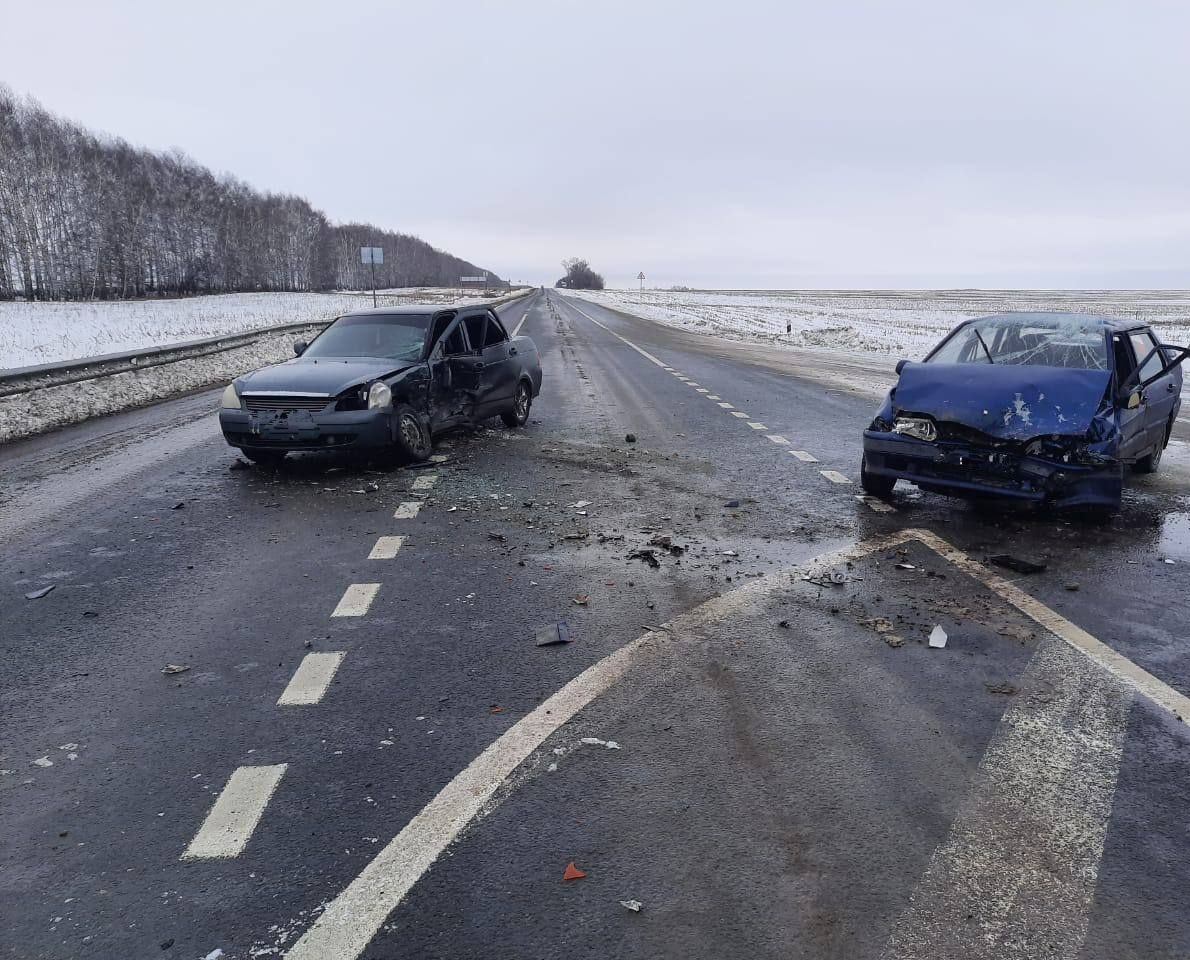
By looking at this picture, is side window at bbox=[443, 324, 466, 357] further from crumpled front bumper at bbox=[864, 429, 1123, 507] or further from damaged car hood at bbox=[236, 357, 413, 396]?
crumpled front bumper at bbox=[864, 429, 1123, 507]

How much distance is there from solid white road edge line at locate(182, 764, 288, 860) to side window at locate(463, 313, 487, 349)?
314 inches

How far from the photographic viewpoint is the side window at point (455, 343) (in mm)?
9961

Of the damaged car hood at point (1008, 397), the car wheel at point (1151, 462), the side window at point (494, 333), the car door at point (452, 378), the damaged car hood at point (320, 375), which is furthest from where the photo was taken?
the side window at point (494, 333)

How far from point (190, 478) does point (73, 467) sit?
1531 mm

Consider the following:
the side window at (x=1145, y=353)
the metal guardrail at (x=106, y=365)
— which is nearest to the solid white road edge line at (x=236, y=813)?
the side window at (x=1145, y=353)

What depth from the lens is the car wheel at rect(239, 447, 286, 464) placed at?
869 cm

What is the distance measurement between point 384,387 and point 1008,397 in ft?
19.3

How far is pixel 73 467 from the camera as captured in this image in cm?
872

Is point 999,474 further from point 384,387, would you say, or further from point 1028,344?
point 384,387

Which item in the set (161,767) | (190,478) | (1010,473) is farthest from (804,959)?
(190,478)

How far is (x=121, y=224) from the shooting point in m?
72.1

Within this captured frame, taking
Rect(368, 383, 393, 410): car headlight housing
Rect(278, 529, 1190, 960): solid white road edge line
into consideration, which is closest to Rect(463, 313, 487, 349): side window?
Rect(368, 383, 393, 410): car headlight housing

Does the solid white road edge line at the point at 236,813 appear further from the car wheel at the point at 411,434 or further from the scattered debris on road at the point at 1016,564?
the car wheel at the point at 411,434

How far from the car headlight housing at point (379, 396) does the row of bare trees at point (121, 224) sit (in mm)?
64021
